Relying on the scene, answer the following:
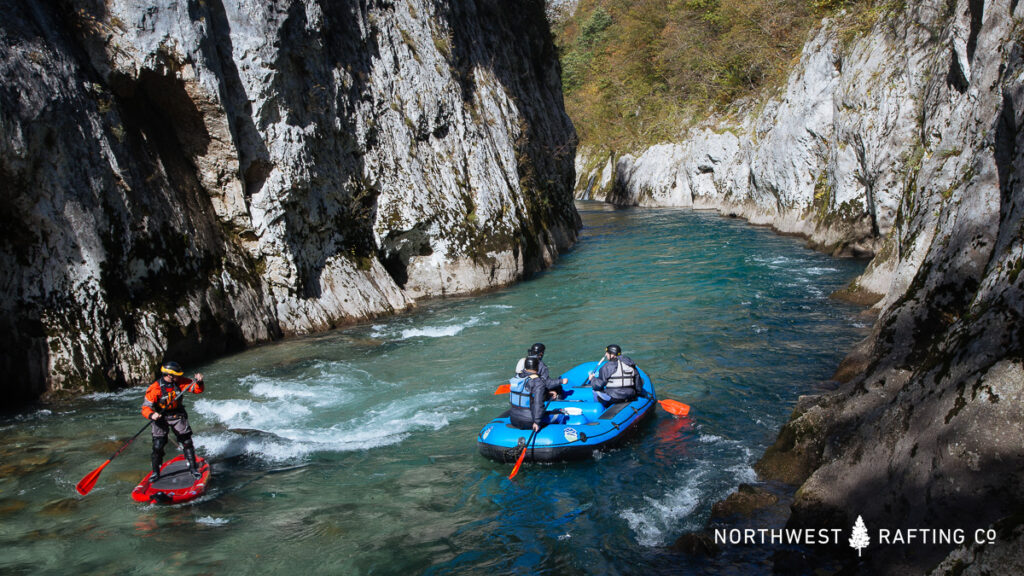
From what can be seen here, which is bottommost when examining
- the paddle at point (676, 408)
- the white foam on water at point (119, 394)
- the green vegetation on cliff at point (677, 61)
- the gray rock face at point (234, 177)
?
the paddle at point (676, 408)

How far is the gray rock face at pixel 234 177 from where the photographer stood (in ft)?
33.6

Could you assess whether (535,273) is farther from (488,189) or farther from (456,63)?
(456,63)

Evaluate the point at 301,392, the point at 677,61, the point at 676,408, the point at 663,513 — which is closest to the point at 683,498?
the point at 663,513

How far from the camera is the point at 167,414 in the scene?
7840mm

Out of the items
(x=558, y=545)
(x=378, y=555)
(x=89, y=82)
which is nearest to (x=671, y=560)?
(x=558, y=545)

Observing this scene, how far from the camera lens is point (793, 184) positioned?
26.5 meters

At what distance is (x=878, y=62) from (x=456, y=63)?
12350 millimetres

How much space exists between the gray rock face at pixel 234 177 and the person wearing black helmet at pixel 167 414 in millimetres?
3614

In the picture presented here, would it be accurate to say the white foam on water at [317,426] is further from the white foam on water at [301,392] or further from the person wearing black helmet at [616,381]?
the person wearing black helmet at [616,381]

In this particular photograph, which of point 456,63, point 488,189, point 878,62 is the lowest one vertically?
point 488,189

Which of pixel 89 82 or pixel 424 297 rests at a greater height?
pixel 89 82

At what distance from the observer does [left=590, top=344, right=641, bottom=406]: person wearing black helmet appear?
9.46 metres

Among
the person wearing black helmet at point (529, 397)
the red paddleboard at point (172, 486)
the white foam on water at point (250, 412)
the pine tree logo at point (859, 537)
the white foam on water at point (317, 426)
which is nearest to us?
the pine tree logo at point (859, 537)

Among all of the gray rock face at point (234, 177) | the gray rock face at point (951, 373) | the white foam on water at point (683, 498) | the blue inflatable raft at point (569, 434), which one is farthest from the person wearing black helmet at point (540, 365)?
the gray rock face at point (234, 177)
